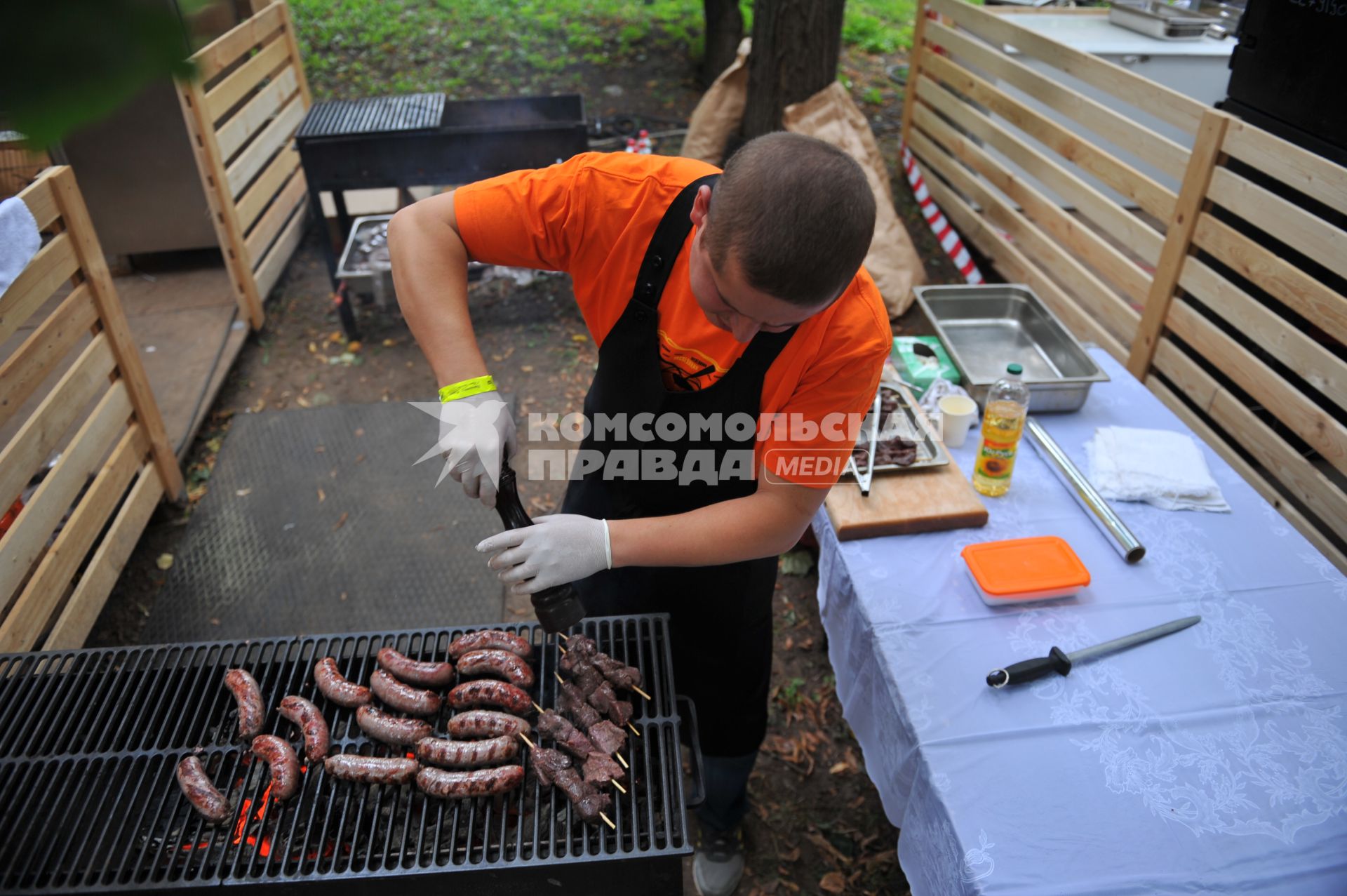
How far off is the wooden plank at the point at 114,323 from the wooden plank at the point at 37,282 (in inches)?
2.9

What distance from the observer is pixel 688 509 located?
7.74 feet

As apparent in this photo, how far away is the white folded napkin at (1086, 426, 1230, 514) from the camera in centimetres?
287

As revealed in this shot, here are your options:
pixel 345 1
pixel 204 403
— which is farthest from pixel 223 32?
pixel 345 1

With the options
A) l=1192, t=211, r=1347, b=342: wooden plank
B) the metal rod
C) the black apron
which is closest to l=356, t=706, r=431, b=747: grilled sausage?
the black apron

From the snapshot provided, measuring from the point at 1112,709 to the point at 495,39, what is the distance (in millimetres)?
11633

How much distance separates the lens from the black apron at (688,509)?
203 centimetres

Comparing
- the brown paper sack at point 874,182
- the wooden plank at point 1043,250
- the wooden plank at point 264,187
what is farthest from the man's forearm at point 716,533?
the wooden plank at point 264,187

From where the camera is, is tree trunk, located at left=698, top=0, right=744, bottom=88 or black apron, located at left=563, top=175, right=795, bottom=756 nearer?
black apron, located at left=563, top=175, right=795, bottom=756

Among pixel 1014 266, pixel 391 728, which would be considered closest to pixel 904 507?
pixel 391 728

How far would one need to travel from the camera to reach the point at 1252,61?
12.2 ft

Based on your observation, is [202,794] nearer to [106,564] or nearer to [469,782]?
[469,782]

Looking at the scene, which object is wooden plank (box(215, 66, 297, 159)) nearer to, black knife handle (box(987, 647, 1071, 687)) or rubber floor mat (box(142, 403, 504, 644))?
rubber floor mat (box(142, 403, 504, 644))

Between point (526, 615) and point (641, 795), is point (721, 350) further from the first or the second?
point (526, 615)

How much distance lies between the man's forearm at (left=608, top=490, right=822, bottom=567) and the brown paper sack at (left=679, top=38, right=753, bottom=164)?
15.5 feet
